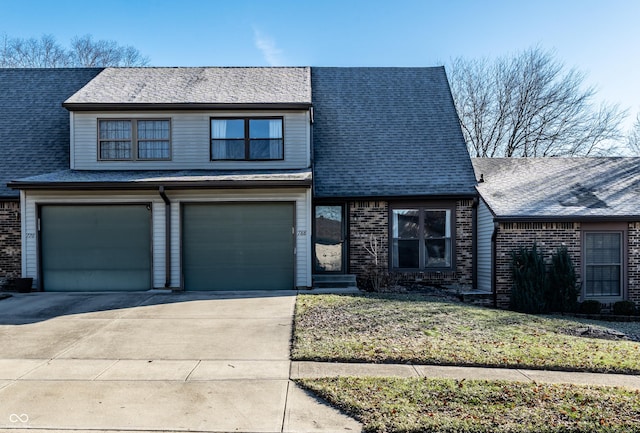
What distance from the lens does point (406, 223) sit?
13461 mm

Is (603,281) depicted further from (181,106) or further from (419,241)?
(181,106)

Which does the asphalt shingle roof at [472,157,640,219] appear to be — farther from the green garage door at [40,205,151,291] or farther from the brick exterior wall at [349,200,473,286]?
the green garage door at [40,205,151,291]

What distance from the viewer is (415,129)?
15273 millimetres

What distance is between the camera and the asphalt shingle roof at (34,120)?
535 inches

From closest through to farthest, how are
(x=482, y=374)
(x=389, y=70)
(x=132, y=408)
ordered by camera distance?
(x=132, y=408), (x=482, y=374), (x=389, y=70)

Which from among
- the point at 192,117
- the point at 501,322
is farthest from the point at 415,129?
the point at 501,322

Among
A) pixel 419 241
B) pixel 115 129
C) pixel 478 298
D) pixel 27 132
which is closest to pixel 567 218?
pixel 478 298

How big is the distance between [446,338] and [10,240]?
11.6m

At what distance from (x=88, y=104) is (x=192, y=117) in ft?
9.08

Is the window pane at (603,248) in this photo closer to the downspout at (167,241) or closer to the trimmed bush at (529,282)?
the trimmed bush at (529,282)

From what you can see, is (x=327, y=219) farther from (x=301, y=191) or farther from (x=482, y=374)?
(x=482, y=374)

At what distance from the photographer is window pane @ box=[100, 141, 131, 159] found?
518 inches

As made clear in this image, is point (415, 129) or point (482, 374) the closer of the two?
point (482, 374)

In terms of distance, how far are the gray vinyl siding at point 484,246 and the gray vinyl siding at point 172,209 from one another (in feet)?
15.6
